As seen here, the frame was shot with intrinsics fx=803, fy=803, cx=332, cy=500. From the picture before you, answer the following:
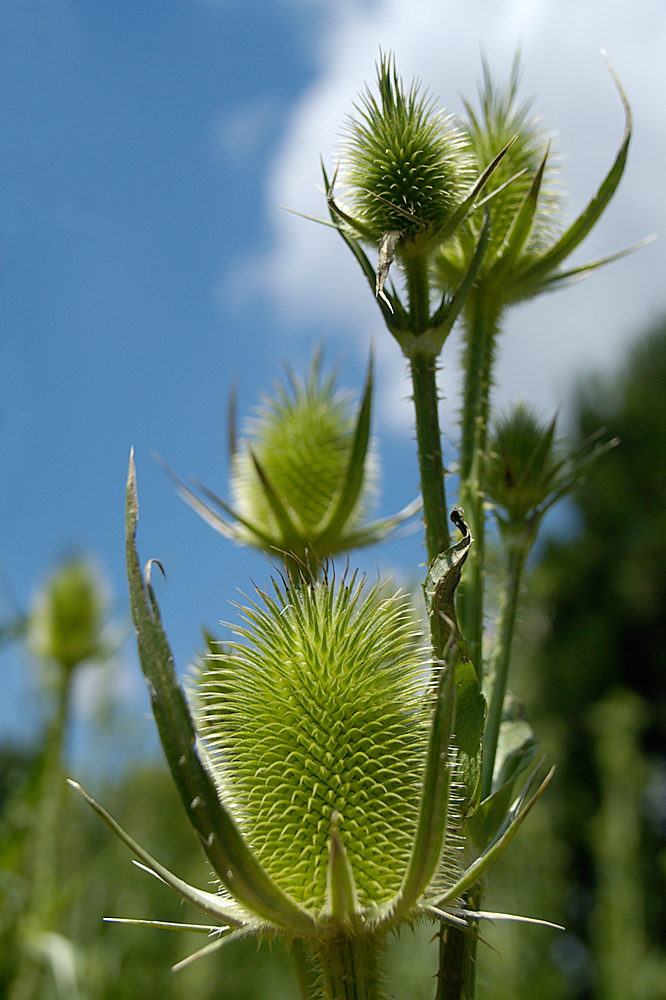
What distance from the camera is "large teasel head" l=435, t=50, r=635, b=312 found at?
56.5 inches

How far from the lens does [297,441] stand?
280cm

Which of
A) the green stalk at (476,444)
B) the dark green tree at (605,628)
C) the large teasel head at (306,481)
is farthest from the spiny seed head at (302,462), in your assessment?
the dark green tree at (605,628)

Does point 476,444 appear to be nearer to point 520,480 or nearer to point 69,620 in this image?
point 520,480

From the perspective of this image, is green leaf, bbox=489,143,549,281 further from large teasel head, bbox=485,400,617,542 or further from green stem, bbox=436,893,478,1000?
green stem, bbox=436,893,478,1000

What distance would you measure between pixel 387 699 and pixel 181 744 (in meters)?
0.39

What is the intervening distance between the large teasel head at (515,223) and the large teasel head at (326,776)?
67 cm

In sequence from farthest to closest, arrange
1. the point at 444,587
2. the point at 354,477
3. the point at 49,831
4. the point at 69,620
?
the point at 69,620 < the point at 49,831 < the point at 354,477 < the point at 444,587

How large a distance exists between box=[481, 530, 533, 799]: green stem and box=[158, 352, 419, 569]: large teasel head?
1.52 ft

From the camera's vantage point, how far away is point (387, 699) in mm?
1217

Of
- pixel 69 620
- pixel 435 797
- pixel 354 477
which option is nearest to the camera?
pixel 435 797

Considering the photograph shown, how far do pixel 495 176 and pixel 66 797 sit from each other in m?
3.53

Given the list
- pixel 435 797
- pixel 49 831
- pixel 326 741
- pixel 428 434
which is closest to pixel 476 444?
pixel 428 434

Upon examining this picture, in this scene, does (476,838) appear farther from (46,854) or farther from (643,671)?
(643,671)

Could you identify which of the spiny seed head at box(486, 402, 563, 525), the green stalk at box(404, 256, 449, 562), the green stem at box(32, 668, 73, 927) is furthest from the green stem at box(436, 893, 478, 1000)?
the green stem at box(32, 668, 73, 927)
